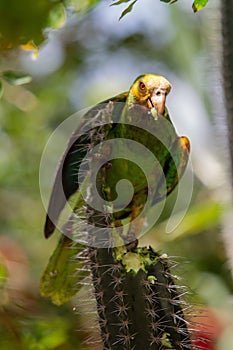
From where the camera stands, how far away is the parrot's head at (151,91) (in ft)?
5.41

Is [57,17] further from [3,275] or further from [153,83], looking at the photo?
[3,275]

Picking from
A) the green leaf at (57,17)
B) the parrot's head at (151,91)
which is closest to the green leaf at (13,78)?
the green leaf at (57,17)

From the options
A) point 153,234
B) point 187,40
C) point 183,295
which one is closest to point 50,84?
point 187,40

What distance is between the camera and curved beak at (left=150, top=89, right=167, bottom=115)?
5.37 ft

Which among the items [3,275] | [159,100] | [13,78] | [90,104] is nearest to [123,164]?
[159,100]

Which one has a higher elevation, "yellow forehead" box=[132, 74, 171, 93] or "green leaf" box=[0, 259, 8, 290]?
"yellow forehead" box=[132, 74, 171, 93]

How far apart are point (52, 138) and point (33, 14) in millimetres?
2697

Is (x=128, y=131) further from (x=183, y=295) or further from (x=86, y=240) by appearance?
(x=183, y=295)

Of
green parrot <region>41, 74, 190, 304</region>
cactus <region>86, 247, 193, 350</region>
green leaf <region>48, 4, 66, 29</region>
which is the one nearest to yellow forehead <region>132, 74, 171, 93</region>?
green parrot <region>41, 74, 190, 304</region>

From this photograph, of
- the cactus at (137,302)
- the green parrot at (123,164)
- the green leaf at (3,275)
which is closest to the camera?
the cactus at (137,302)

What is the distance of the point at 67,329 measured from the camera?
2338mm

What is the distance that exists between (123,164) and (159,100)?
173 millimetres

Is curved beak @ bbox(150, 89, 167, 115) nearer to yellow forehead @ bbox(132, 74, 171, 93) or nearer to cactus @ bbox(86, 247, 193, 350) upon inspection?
yellow forehead @ bbox(132, 74, 171, 93)

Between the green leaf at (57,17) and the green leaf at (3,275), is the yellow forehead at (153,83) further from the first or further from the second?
the green leaf at (3,275)
